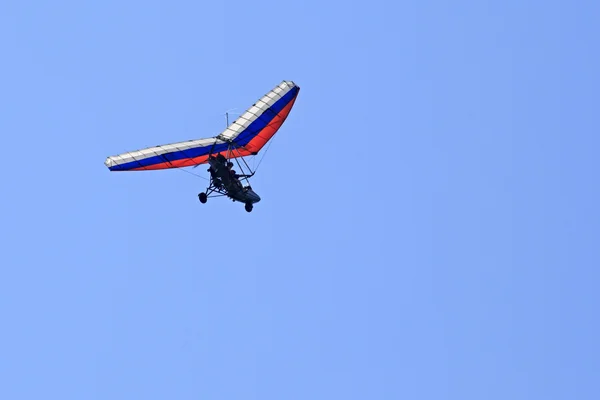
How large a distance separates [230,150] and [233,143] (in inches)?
20.0

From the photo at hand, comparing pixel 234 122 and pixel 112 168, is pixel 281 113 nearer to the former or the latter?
pixel 234 122

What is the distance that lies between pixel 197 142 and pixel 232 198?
16.2 feet

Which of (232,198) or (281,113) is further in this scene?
(281,113)

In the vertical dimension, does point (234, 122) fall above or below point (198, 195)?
above

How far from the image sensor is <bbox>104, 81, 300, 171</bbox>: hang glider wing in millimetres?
84438

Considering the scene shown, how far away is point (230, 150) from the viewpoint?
86.2 m

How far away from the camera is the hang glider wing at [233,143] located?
84.4 meters

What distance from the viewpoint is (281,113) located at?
292ft

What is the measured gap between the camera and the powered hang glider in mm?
82688

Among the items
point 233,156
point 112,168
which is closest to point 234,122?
point 233,156

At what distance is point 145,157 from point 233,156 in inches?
238

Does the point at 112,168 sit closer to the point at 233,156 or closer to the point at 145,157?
the point at 145,157

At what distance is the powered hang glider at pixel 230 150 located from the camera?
82.7 meters

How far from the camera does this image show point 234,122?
87.6 metres
